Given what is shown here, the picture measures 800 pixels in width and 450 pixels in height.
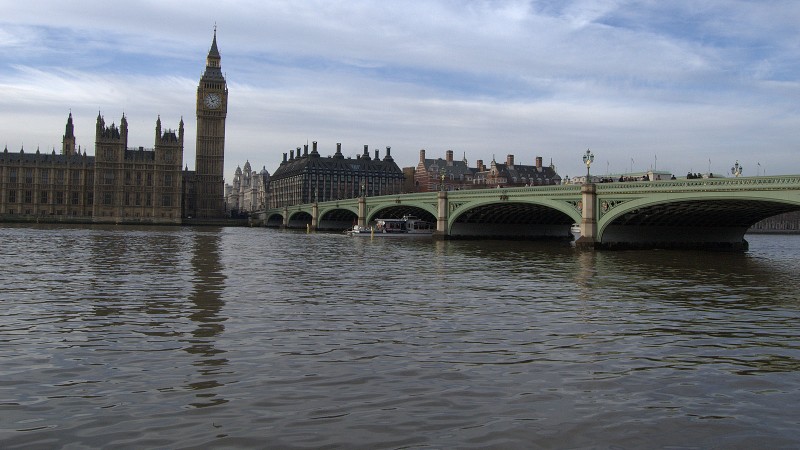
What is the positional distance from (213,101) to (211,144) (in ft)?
35.0

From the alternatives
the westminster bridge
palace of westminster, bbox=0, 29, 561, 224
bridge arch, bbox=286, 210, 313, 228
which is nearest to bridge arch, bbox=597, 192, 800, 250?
the westminster bridge

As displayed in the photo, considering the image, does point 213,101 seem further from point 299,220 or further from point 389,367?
point 389,367

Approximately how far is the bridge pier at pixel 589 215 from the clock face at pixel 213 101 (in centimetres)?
13770

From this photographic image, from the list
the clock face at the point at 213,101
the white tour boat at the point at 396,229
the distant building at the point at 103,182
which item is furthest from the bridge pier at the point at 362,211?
the clock face at the point at 213,101

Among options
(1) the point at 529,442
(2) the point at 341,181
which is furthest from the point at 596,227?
(2) the point at 341,181

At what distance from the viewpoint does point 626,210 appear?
4997 centimetres

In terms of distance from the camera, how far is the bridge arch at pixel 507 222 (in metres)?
72.2

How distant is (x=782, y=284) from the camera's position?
29.5m

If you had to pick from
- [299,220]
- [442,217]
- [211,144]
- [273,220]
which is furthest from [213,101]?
[442,217]

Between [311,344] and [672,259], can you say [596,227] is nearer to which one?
[672,259]

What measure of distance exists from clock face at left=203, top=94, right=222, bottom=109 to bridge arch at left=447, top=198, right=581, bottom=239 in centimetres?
11326

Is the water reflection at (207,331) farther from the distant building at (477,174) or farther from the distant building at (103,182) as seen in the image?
the distant building at (477,174)

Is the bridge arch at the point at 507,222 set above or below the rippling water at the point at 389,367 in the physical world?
above

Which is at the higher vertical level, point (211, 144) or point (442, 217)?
point (211, 144)
